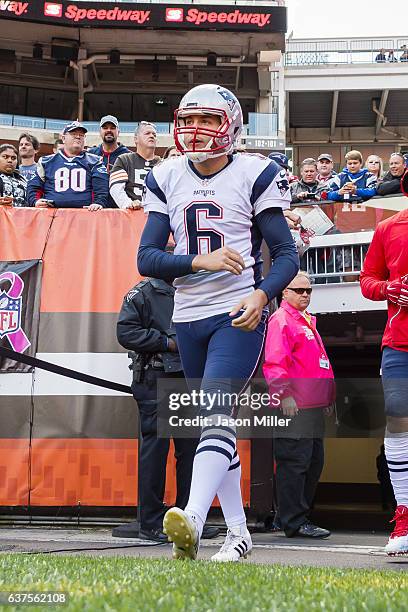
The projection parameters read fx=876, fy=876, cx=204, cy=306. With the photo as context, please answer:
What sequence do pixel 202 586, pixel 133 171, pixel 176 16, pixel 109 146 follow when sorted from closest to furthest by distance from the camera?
pixel 202 586 < pixel 133 171 < pixel 109 146 < pixel 176 16

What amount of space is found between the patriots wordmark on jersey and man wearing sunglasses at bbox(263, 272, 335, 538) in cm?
227

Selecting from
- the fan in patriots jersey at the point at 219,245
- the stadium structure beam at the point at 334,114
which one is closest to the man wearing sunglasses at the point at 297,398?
the fan in patriots jersey at the point at 219,245

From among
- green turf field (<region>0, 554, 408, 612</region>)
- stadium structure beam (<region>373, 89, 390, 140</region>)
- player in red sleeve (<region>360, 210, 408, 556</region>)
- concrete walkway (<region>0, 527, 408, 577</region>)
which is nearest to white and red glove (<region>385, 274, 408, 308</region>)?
player in red sleeve (<region>360, 210, 408, 556</region>)

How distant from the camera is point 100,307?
679cm

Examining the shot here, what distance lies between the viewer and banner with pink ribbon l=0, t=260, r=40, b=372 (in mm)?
6668

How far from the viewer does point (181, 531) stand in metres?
3.29

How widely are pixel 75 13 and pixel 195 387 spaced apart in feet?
118

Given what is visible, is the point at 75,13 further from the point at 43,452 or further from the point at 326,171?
the point at 43,452

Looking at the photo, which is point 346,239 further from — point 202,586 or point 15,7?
point 15,7

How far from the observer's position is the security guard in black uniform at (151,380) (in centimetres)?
565

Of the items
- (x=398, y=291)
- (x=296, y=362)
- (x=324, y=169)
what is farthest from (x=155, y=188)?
(x=324, y=169)

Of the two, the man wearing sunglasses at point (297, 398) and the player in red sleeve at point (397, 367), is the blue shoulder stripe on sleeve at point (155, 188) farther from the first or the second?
the man wearing sunglasses at point (297, 398)

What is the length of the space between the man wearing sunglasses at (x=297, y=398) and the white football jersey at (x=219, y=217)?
7.28 ft

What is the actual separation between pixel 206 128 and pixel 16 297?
322 centimetres
